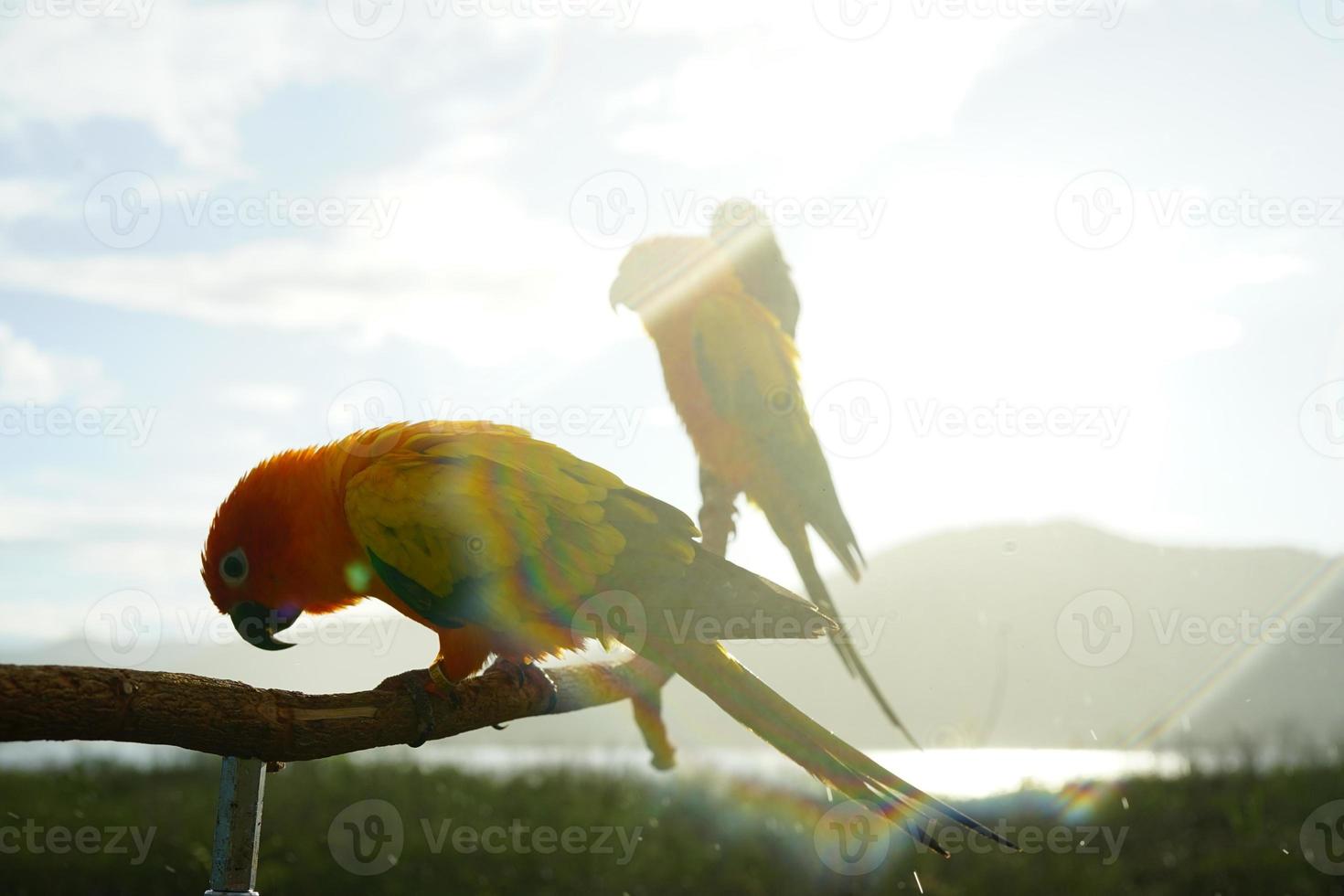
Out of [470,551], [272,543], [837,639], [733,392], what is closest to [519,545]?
[470,551]

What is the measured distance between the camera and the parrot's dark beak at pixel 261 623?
407 cm

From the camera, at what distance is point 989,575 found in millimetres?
117688

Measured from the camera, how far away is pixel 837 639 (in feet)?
18.2

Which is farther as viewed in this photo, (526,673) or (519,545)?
(526,673)

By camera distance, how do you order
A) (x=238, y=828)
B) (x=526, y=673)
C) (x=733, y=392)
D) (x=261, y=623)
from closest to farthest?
(x=238, y=828), (x=261, y=623), (x=526, y=673), (x=733, y=392)

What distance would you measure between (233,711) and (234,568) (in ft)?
4.56

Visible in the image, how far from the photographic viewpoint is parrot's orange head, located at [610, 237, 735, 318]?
714 cm

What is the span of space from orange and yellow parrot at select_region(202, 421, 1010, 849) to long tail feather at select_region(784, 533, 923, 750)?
1088 millimetres

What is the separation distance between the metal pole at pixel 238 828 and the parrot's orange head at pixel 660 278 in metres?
4.85

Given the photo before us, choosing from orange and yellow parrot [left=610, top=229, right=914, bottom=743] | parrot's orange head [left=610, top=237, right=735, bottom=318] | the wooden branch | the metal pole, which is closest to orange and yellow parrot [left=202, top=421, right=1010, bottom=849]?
the wooden branch

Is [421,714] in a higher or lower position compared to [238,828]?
higher

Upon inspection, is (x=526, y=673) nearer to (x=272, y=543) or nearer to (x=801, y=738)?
(x=272, y=543)

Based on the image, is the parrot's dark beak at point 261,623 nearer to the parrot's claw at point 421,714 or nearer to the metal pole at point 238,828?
the parrot's claw at point 421,714

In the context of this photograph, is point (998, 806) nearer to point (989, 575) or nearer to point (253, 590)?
point (253, 590)
